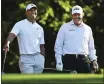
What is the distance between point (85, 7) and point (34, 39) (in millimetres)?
10655

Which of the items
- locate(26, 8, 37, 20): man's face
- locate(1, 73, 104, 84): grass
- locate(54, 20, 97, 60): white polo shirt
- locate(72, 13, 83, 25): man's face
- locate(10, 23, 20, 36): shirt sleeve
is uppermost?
locate(26, 8, 37, 20): man's face

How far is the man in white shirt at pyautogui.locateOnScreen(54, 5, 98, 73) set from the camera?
27.8 ft

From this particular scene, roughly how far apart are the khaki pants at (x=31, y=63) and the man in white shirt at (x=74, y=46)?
0.93 ft

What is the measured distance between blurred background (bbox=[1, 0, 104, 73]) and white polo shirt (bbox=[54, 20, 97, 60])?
8555mm

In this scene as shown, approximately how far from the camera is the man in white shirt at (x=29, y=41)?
27.9ft

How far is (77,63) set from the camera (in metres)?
8.61

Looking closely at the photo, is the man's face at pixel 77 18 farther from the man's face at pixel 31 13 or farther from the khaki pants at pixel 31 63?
the khaki pants at pixel 31 63

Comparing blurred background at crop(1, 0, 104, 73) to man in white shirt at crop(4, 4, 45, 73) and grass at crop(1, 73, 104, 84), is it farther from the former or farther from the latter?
grass at crop(1, 73, 104, 84)

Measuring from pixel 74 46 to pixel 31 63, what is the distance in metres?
0.71

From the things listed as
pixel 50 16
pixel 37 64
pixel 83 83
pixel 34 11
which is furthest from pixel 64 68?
pixel 50 16

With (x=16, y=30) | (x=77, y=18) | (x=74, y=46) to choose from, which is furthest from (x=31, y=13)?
(x=74, y=46)

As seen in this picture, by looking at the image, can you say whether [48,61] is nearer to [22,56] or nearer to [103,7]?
[103,7]

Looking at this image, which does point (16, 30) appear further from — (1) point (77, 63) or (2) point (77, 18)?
(1) point (77, 63)

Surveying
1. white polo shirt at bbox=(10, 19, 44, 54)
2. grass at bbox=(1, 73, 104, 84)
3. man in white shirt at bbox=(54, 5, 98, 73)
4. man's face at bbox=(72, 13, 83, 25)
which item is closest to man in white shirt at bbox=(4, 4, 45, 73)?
white polo shirt at bbox=(10, 19, 44, 54)
